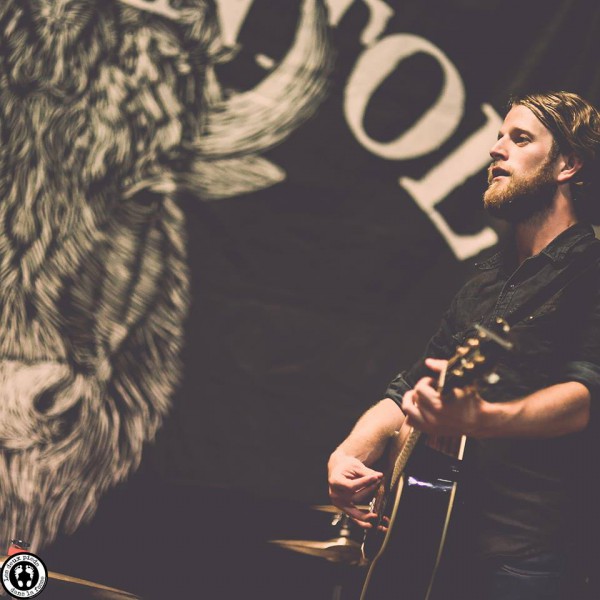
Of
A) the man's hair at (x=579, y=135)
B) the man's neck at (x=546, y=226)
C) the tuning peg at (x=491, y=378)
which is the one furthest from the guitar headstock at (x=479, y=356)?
the man's hair at (x=579, y=135)

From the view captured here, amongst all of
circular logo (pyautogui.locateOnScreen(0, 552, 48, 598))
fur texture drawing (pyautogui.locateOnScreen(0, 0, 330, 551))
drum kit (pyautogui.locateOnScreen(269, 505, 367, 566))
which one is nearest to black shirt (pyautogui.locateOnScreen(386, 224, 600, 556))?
drum kit (pyautogui.locateOnScreen(269, 505, 367, 566))

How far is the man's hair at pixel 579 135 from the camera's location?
165 centimetres

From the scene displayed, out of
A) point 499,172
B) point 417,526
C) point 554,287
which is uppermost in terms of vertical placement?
point 499,172

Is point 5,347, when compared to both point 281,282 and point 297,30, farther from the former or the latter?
point 297,30

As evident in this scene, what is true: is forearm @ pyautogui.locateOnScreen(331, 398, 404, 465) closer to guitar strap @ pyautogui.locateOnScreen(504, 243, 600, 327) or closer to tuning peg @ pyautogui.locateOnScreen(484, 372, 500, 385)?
guitar strap @ pyautogui.locateOnScreen(504, 243, 600, 327)

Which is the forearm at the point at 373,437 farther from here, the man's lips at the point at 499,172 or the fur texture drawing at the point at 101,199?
the fur texture drawing at the point at 101,199

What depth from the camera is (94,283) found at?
235 centimetres

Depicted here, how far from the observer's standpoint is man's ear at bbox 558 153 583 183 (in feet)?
5.41

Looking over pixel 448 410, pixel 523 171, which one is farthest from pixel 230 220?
pixel 448 410

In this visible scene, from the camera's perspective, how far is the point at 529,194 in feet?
5.38

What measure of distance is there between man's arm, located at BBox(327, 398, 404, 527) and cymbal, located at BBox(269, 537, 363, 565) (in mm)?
127

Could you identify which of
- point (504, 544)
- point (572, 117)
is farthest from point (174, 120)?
point (504, 544)

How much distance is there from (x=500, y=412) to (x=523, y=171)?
0.59 m

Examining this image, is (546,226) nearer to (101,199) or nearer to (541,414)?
(541,414)
